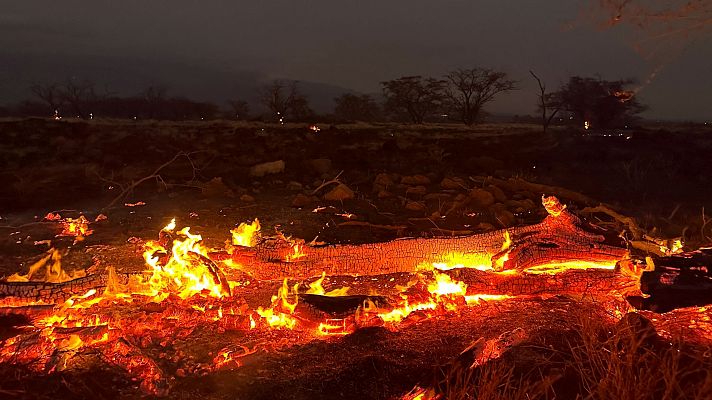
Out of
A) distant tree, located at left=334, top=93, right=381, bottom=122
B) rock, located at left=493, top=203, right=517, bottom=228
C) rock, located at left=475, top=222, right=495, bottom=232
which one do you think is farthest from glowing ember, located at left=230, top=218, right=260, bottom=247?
distant tree, located at left=334, top=93, right=381, bottom=122

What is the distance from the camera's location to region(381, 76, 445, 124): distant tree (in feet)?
153

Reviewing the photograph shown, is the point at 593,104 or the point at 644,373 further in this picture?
the point at 593,104

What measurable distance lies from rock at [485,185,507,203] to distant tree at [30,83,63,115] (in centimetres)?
5403

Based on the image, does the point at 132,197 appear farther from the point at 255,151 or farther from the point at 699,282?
the point at 699,282

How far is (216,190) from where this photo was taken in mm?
9750

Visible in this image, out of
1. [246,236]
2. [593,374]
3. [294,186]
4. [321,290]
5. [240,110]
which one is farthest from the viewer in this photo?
[240,110]

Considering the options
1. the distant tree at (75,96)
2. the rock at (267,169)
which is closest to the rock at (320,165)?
the rock at (267,169)

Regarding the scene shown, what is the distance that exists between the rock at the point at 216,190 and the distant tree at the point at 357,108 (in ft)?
137

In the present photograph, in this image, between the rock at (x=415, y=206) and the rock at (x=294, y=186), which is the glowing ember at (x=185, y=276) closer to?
the rock at (x=415, y=206)

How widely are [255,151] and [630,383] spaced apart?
14.3 m

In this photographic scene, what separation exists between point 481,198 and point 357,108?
44.0m

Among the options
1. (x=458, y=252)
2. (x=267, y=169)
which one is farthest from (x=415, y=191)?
(x=458, y=252)

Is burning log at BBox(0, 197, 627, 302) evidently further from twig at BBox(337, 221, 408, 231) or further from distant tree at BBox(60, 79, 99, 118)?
distant tree at BBox(60, 79, 99, 118)

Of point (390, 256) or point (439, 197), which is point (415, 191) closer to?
point (439, 197)
